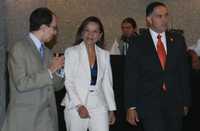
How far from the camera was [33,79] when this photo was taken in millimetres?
4719

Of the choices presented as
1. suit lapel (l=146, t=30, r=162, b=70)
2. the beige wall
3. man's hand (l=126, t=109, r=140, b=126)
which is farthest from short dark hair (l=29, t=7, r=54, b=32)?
the beige wall

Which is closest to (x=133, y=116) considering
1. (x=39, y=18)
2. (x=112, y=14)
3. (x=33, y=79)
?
(x=33, y=79)

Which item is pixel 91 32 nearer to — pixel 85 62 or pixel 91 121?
pixel 85 62

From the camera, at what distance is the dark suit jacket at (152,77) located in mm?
5477

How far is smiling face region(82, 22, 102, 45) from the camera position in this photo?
18.6ft

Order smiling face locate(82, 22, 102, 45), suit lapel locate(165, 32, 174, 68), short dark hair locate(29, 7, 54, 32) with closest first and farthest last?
short dark hair locate(29, 7, 54, 32), suit lapel locate(165, 32, 174, 68), smiling face locate(82, 22, 102, 45)

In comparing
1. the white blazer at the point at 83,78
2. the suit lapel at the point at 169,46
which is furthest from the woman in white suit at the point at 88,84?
the suit lapel at the point at 169,46

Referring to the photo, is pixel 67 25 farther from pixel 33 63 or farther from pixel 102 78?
pixel 33 63

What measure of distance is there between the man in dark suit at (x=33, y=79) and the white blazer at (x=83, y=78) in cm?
56

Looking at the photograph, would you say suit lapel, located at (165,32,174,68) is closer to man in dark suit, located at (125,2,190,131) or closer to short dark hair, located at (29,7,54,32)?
man in dark suit, located at (125,2,190,131)

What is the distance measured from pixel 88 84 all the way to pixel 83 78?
8cm

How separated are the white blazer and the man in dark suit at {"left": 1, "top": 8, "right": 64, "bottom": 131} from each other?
0.56m

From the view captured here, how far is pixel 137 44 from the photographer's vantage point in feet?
18.3

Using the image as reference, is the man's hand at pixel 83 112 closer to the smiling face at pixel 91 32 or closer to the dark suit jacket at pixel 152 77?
the dark suit jacket at pixel 152 77
